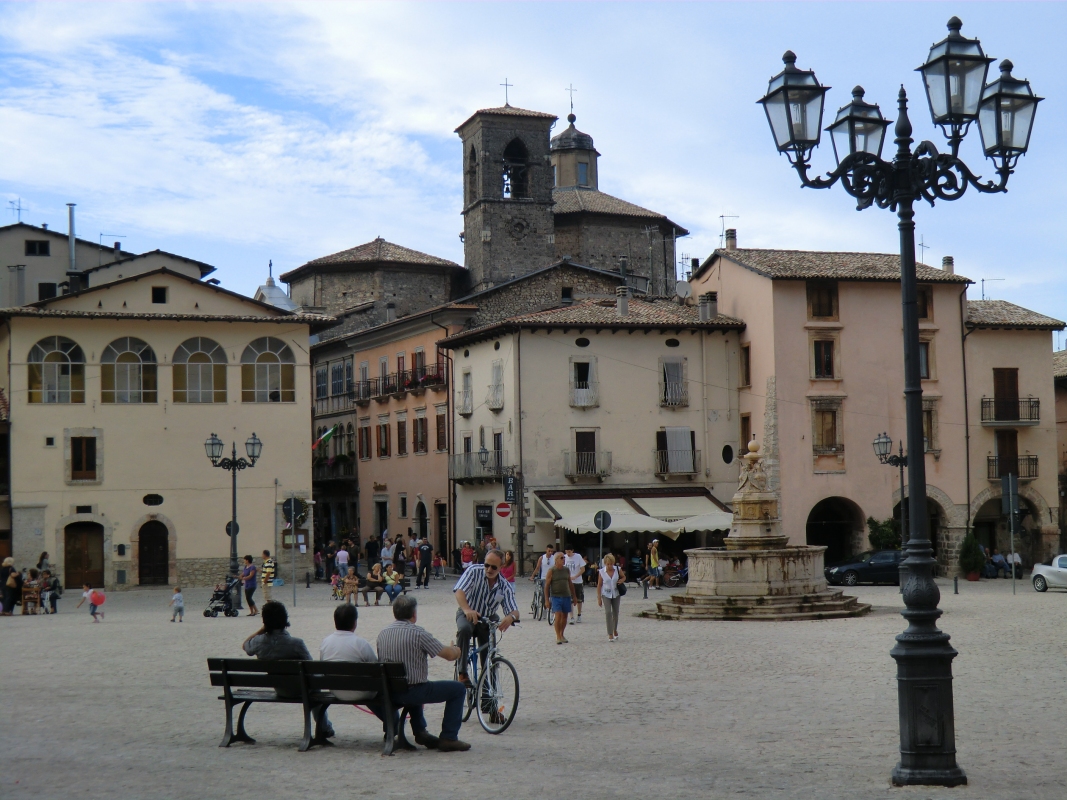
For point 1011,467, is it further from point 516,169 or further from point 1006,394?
point 516,169

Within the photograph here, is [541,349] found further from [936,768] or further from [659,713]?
[936,768]

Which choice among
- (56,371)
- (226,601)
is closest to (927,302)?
(226,601)

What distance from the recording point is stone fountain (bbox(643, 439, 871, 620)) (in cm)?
2561

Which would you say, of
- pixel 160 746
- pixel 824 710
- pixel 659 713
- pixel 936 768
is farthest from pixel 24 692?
pixel 936 768

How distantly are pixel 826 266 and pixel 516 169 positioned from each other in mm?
22641

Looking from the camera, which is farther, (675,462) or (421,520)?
(421,520)

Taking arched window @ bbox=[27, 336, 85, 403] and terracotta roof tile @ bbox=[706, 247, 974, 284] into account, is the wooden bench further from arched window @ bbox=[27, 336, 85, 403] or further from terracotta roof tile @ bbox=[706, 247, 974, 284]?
terracotta roof tile @ bbox=[706, 247, 974, 284]

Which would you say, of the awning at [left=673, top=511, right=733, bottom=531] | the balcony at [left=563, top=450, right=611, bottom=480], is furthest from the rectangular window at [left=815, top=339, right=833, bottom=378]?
the balcony at [left=563, top=450, right=611, bottom=480]

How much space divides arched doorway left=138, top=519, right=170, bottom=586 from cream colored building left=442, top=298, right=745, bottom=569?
11.4m

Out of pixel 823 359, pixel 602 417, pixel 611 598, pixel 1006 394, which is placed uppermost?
pixel 823 359

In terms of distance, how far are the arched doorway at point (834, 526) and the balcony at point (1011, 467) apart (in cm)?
525

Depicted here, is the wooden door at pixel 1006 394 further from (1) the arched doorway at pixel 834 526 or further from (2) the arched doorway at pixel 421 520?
(2) the arched doorway at pixel 421 520

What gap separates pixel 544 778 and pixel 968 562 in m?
37.0

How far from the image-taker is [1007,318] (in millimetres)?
48469
